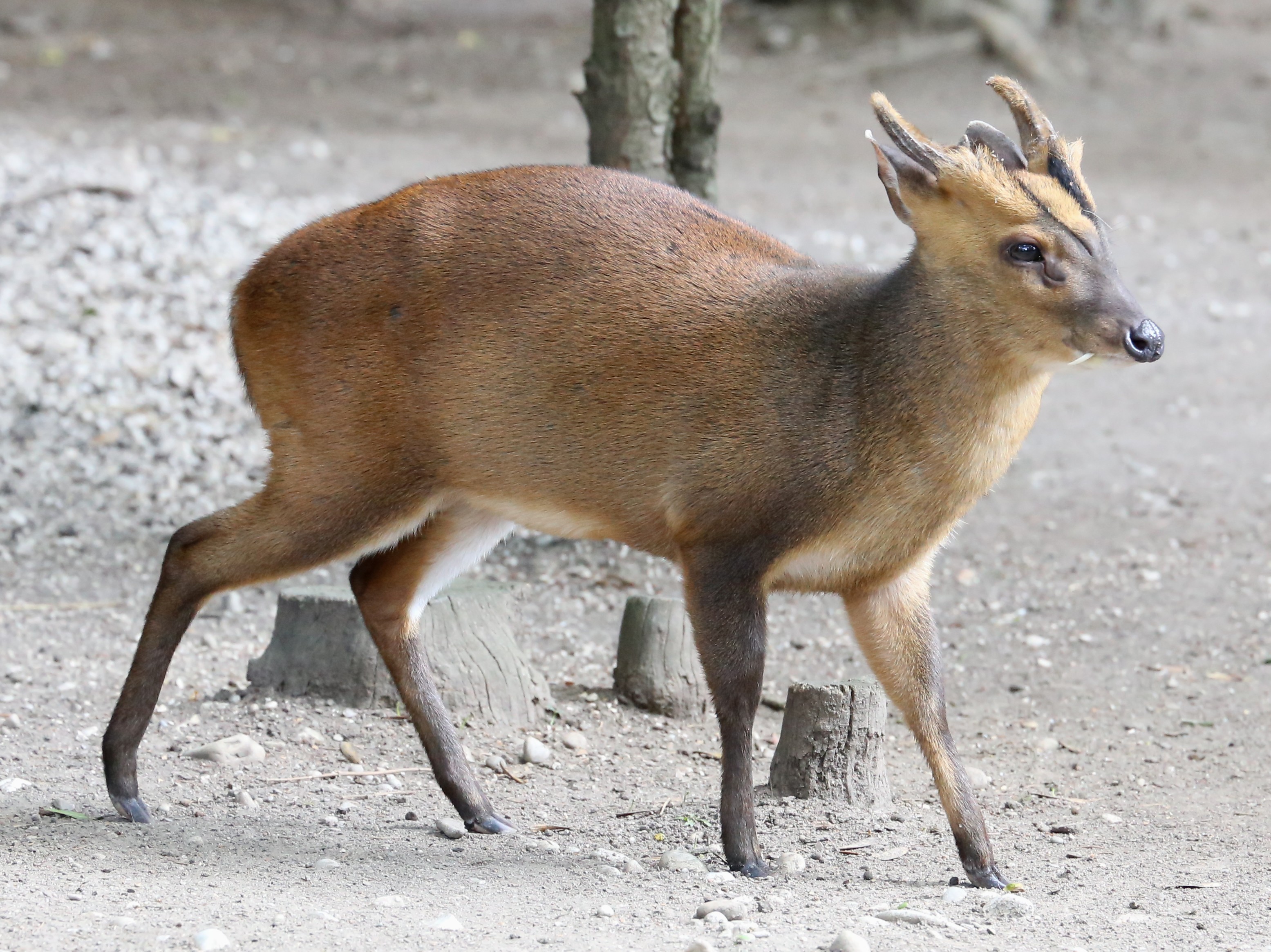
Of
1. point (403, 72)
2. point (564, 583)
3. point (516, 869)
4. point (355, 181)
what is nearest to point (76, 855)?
point (516, 869)

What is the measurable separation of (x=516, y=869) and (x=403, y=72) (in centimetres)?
1373

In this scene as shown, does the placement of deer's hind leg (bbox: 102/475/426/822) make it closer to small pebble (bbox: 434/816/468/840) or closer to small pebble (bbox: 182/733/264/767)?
small pebble (bbox: 182/733/264/767)

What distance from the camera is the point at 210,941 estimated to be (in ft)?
11.5

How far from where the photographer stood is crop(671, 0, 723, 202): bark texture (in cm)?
695

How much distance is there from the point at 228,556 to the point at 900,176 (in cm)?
201

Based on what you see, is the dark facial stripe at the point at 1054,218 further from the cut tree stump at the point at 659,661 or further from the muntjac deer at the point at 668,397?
the cut tree stump at the point at 659,661

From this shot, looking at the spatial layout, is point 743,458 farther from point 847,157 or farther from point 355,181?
point 847,157

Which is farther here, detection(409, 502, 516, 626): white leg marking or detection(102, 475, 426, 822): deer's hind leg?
detection(409, 502, 516, 626): white leg marking

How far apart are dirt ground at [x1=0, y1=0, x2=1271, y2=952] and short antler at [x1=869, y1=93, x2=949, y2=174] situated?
0.65 metres

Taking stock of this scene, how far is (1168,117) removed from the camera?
52.0 ft

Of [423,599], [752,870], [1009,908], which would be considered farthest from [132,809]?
[1009,908]

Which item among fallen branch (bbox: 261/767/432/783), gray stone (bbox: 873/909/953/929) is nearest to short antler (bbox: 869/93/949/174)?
gray stone (bbox: 873/909/953/929)

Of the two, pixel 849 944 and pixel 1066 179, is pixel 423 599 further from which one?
pixel 1066 179

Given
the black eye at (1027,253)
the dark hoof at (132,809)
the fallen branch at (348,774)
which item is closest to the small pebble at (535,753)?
the fallen branch at (348,774)
